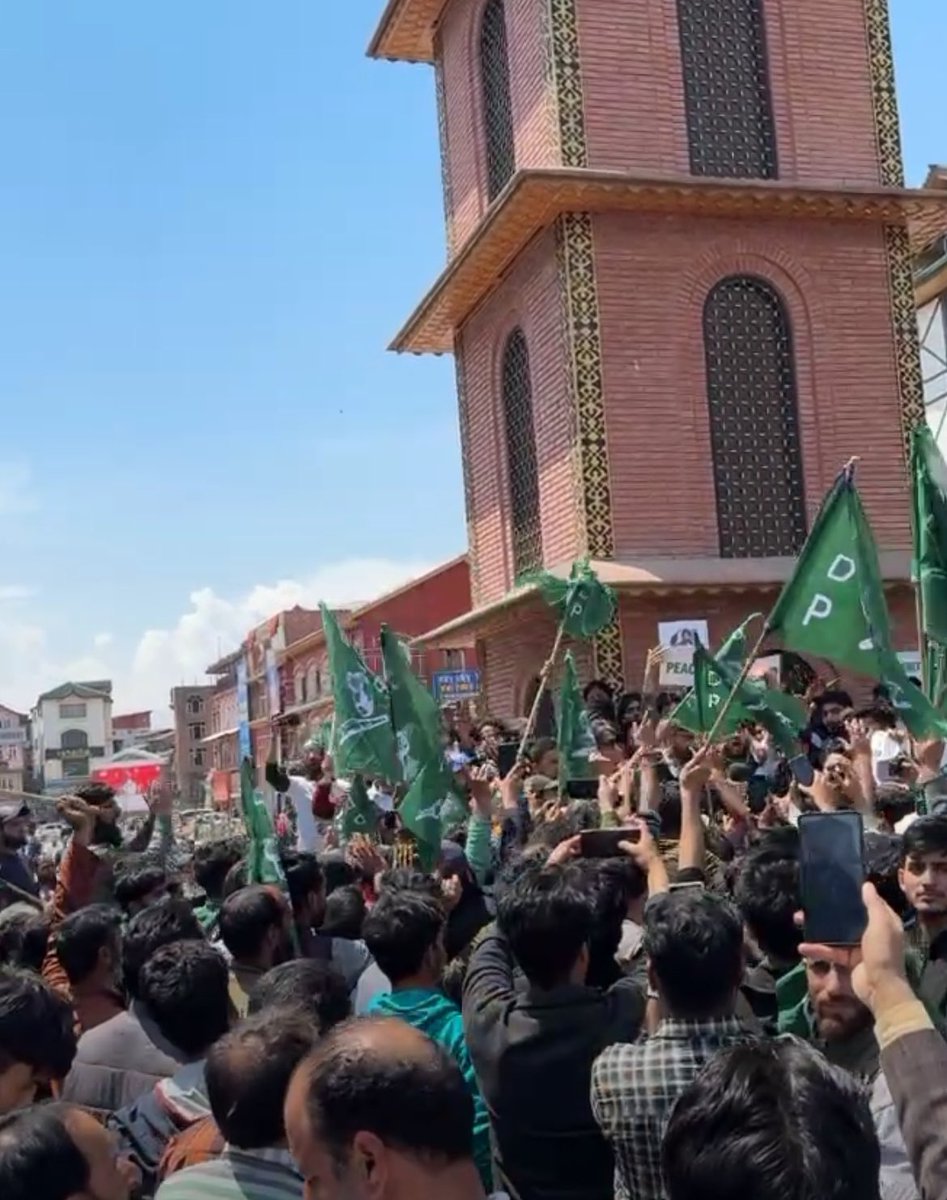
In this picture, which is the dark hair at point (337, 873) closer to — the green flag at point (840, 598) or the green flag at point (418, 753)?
the green flag at point (418, 753)

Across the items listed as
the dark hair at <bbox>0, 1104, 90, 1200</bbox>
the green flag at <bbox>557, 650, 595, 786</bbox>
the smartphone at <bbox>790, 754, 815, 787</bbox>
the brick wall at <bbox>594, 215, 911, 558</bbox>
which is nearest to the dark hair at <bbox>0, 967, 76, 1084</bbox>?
the dark hair at <bbox>0, 1104, 90, 1200</bbox>

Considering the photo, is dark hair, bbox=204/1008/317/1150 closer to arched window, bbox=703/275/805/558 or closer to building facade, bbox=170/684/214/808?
arched window, bbox=703/275/805/558

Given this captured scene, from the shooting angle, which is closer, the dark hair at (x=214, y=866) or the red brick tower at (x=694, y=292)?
the dark hair at (x=214, y=866)

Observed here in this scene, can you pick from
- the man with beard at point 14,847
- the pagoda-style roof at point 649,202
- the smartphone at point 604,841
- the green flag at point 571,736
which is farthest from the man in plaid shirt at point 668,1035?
the pagoda-style roof at point 649,202

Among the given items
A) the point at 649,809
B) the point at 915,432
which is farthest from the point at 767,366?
the point at 649,809

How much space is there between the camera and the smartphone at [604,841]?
5.12 m

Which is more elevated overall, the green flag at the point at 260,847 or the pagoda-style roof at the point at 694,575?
the pagoda-style roof at the point at 694,575

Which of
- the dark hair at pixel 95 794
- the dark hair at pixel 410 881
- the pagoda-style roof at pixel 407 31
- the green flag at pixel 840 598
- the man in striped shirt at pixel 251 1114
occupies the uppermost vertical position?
the pagoda-style roof at pixel 407 31

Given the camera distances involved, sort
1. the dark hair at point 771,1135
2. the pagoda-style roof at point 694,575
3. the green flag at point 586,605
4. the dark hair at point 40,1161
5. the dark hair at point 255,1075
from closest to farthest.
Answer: the dark hair at point 771,1135
the dark hair at point 40,1161
the dark hair at point 255,1075
the green flag at point 586,605
the pagoda-style roof at point 694,575

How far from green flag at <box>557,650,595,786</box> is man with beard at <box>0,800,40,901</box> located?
3657 mm

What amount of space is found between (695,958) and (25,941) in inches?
133

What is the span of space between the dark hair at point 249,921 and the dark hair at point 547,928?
140 cm

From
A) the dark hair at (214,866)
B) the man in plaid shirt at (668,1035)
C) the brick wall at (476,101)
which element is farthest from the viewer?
the brick wall at (476,101)

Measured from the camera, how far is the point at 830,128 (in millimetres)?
18359
